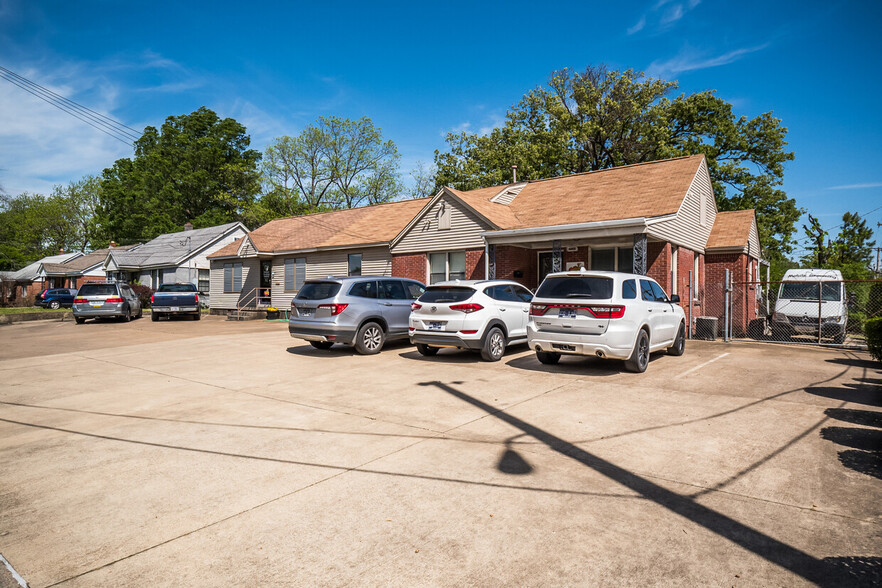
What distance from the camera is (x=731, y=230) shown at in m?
20.1

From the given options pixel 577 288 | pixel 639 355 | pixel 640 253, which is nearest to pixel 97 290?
pixel 577 288

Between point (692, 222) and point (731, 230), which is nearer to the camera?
point (692, 222)

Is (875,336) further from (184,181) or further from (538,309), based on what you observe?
(184,181)

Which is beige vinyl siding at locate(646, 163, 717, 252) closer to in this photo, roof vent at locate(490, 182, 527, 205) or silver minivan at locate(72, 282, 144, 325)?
roof vent at locate(490, 182, 527, 205)

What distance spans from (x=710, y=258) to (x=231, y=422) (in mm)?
19156

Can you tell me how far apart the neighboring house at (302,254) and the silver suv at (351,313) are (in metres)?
9.91

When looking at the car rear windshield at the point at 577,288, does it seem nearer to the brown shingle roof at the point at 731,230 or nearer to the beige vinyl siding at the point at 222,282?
the brown shingle roof at the point at 731,230

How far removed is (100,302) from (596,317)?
2292 cm

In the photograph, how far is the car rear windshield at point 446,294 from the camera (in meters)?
10.5

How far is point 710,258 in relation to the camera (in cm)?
1980

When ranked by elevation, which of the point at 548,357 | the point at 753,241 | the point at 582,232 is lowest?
the point at 548,357

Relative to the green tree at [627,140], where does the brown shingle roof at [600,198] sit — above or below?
below

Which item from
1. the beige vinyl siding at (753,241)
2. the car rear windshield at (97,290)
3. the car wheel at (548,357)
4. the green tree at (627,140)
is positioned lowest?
the car wheel at (548,357)

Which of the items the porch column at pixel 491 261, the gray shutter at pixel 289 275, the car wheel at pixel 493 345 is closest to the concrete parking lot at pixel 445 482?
the car wheel at pixel 493 345
